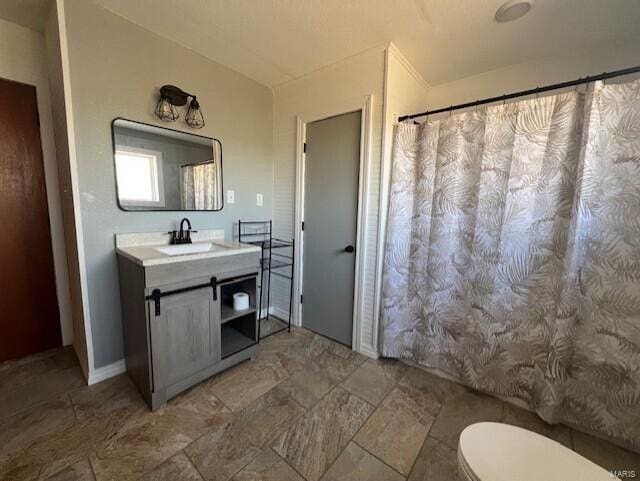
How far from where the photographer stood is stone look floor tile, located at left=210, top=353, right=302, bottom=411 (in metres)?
1.71

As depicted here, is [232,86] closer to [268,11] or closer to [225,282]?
[268,11]

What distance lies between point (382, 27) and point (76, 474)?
9.69ft

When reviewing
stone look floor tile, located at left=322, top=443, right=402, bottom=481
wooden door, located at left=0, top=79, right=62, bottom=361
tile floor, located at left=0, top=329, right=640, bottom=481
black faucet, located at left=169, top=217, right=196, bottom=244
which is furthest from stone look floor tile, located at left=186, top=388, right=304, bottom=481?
wooden door, located at left=0, top=79, right=62, bottom=361

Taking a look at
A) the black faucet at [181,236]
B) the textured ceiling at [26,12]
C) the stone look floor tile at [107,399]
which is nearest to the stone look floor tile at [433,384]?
the stone look floor tile at [107,399]

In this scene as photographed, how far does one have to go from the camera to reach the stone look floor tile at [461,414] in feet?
4.88

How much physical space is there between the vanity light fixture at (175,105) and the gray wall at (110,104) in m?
0.06

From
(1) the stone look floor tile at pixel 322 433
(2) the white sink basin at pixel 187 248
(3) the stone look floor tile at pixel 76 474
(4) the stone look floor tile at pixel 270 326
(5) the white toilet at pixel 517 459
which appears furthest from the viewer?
(4) the stone look floor tile at pixel 270 326

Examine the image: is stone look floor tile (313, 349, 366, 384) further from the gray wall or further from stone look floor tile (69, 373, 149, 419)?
the gray wall

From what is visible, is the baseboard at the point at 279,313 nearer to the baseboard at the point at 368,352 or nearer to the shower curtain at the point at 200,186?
the baseboard at the point at 368,352

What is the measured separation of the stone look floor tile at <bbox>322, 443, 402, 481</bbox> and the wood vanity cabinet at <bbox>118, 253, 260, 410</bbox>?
3.36 ft

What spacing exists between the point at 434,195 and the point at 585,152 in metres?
0.77

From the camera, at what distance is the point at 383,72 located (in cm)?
193

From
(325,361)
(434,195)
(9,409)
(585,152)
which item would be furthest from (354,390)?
A: (9,409)

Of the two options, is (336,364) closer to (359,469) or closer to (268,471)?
(359,469)
